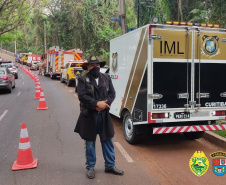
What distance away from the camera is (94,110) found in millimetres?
4273

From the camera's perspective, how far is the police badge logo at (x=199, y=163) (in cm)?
477

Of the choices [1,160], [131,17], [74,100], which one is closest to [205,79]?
[1,160]

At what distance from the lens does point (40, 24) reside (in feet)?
150

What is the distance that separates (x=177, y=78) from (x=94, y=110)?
205cm

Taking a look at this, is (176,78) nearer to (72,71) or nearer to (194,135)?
(194,135)

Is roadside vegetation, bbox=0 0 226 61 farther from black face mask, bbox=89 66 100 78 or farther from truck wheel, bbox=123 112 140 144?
black face mask, bbox=89 66 100 78

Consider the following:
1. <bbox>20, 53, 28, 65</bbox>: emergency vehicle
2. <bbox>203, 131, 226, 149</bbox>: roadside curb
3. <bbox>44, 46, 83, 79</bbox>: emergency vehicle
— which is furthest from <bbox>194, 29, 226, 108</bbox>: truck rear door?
<bbox>20, 53, 28, 65</bbox>: emergency vehicle

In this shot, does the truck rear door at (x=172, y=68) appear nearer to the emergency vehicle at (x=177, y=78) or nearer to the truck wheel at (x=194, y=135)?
the emergency vehicle at (x=177, y=78)

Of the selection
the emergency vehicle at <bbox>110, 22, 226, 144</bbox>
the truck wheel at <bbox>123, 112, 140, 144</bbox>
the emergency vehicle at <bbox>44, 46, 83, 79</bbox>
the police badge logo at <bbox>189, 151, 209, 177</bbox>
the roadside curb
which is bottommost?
the police badge logo at <bbox>189, 151, 209, 177</bbox>

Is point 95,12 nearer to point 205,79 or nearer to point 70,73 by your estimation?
point 70,73

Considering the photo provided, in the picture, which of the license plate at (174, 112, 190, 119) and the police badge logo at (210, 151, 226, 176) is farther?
the license plate at (174, 112, 190, 119)

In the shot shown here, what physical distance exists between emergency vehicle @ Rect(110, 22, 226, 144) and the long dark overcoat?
1.23 m

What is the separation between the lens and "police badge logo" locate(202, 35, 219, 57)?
18.2ft

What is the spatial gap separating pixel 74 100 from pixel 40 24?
118 ft
